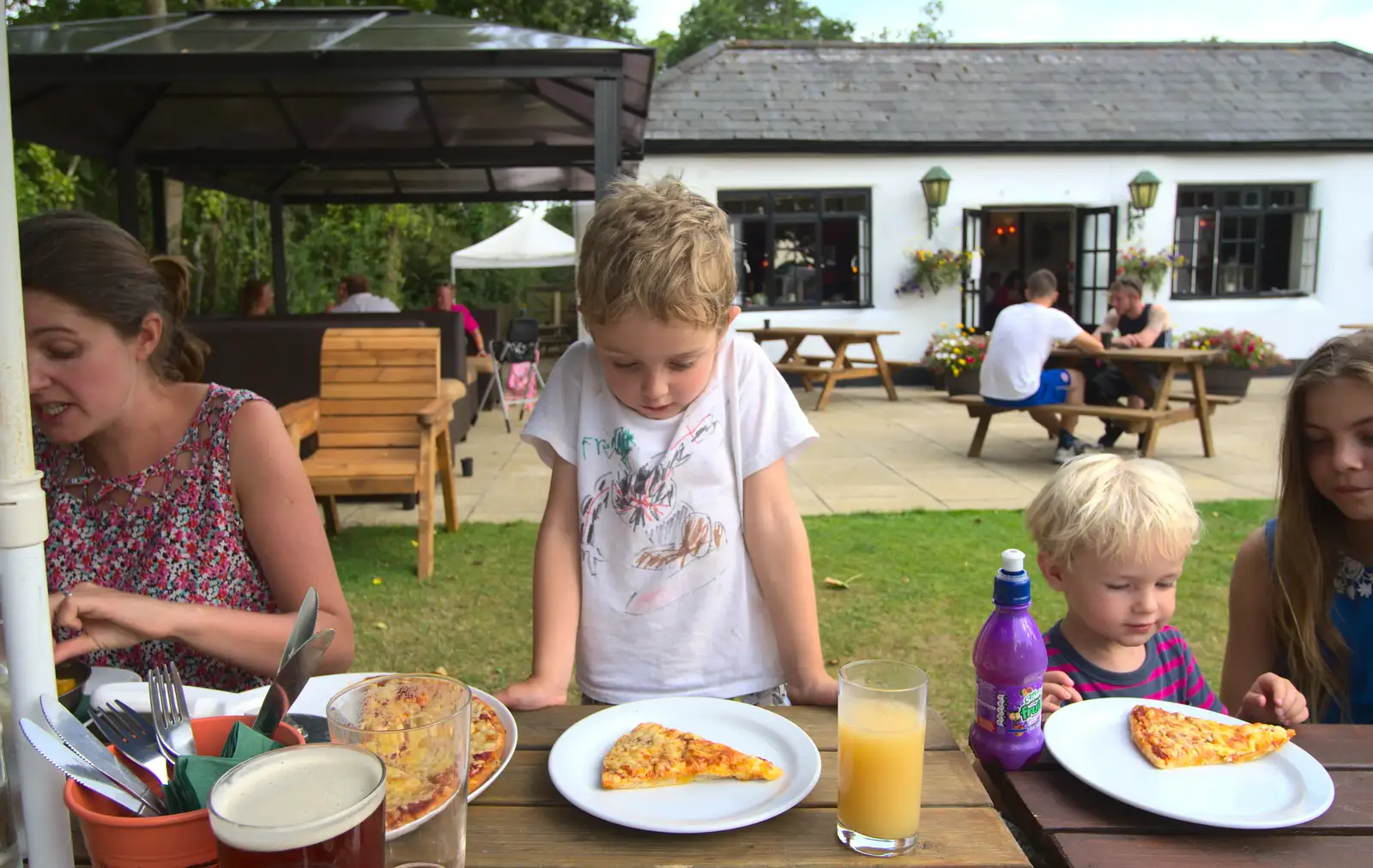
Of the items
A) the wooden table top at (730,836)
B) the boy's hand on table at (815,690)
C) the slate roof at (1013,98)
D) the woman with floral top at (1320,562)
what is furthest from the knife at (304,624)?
the slate roof at (1013,98)

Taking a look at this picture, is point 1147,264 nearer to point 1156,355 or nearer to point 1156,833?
point 1156,355

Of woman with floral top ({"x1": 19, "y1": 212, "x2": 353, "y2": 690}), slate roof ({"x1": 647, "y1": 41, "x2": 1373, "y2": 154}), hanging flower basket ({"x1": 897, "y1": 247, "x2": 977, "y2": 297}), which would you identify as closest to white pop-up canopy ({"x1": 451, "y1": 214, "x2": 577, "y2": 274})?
slate roof ({"x1": 647, "y1": 41, "x2": 1373, "y2": 154})

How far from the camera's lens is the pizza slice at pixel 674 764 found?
1106 millimetres

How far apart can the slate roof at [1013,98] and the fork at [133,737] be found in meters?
12.0

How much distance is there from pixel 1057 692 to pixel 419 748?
3.42 feet

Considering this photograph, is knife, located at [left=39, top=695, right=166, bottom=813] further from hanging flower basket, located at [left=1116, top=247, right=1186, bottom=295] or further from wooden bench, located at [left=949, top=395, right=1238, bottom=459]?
hanging flower basket, located at [left=1116, top=247, right=1186, bottom=295]

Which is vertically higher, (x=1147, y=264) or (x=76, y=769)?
(x=1147, y=264)

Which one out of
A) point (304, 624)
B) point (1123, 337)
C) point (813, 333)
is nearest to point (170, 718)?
point (304, 624)

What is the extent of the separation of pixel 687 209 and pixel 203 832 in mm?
1008

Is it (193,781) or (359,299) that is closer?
(193,781)

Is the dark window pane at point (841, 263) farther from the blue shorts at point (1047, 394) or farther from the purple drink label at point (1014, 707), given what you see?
the purple drink label at point (1014, 707)

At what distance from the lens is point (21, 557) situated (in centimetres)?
79

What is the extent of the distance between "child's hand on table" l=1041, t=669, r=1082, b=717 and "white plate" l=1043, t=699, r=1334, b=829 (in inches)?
6.3

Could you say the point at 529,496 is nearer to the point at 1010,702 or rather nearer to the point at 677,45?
the point at 1010,702
